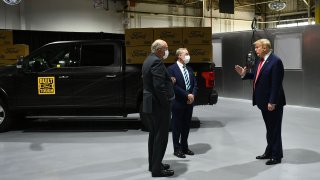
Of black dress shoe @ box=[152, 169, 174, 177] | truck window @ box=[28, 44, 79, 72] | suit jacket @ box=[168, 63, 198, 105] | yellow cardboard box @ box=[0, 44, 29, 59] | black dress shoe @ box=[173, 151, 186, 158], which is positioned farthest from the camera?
yellow cardboard box @ box=[0, 44, 29, 59]

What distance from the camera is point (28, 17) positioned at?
15875 mm

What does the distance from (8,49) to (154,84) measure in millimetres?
7058

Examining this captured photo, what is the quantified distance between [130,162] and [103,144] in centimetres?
129

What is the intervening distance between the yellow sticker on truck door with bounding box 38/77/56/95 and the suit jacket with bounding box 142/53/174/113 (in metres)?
3.48

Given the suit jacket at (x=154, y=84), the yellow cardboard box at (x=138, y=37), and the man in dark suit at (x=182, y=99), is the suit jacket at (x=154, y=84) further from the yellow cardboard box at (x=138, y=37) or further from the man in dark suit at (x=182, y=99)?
the yellow cardboard box at (x=138, y=37)

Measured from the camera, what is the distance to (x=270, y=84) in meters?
5.07

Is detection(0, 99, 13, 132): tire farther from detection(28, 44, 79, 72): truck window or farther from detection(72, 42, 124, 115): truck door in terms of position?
detection(72, 42, 124, 115): truck door

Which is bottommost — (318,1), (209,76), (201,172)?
(201,172)

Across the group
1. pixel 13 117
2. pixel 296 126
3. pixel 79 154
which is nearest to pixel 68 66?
pixel 13 117

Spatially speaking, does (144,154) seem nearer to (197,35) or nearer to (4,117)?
(197,35)

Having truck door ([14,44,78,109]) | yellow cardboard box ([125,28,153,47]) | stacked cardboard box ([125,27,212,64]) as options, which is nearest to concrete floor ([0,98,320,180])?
truck door ([14,44,78,109])

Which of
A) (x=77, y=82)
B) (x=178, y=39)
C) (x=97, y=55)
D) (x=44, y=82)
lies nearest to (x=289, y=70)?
(x=178, y=39)

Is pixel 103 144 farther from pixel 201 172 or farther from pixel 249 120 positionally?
pixel 249 120

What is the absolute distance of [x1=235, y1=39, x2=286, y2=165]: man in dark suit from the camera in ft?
16.3
